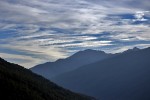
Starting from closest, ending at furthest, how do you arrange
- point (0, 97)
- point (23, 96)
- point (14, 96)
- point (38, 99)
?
point (0, 97) → point (14, 96) → point (23, 96) → point (38, 99)

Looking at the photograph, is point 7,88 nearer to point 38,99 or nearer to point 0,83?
point 0,83

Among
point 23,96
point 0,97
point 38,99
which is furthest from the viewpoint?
point 38,99

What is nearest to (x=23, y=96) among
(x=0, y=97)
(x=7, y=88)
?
(x=7, y=88)

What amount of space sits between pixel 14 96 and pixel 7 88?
7644 mm

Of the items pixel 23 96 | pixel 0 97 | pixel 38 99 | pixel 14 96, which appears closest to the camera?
pixel 0 97

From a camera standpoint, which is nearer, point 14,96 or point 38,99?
point 14,96

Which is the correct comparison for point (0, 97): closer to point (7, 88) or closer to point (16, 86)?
point (7, 88)

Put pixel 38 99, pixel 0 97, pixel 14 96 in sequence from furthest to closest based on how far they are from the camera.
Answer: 1. pixel 38 99
2. pixel 14 96
3. pixel 0 97

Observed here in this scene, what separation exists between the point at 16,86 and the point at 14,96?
18.4 m

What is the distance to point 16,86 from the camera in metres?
131

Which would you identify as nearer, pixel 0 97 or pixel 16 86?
pixel 0 97

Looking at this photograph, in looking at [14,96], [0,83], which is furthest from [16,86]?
[14,96]

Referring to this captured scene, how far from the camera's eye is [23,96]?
395 ft

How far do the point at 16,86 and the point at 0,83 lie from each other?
924 centimetres
